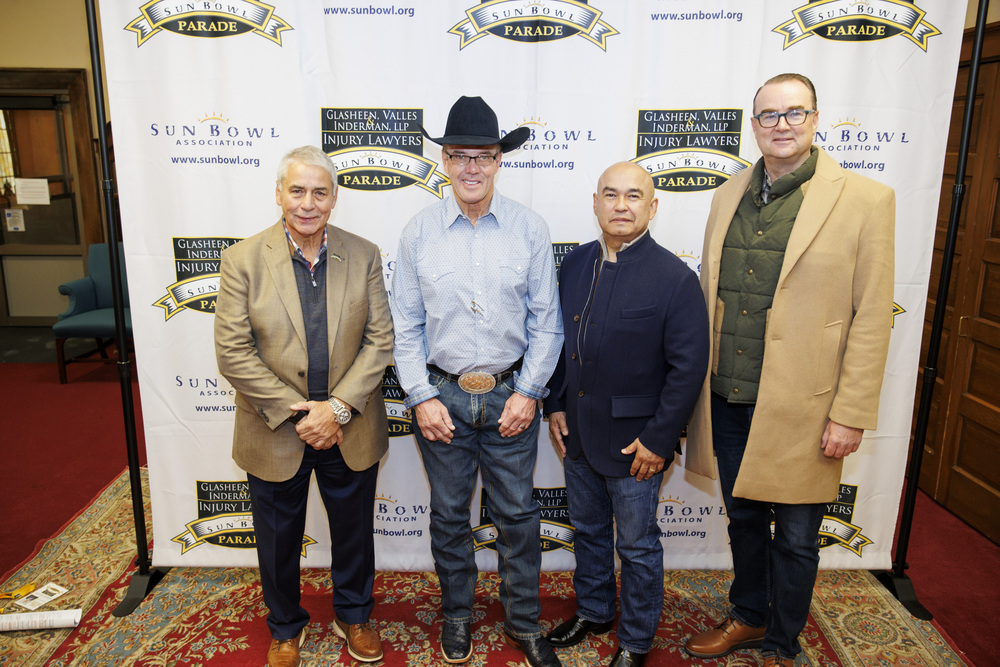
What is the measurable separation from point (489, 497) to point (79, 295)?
5115 mm

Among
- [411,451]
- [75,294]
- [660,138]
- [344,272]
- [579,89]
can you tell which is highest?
[579,89]

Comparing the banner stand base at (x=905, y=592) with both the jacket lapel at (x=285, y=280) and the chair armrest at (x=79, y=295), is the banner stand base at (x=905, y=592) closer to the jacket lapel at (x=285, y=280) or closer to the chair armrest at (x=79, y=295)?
the jacket lapel at (x=285, y=280)

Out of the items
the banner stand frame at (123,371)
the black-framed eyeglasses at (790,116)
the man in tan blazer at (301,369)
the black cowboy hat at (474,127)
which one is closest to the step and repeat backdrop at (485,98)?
the banner stand frame at (123,371)

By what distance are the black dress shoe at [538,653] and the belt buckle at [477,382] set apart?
96 cm

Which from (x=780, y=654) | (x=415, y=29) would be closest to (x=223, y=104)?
(x=415, y=29)

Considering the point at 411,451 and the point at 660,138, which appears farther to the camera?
the point at 411,451

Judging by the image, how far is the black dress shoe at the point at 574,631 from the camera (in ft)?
7.98

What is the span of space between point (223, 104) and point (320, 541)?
1.96 meters

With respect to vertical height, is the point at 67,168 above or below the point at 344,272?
above

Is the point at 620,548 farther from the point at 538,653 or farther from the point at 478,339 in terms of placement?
the point at 478,339

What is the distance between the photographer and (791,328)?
1979mm

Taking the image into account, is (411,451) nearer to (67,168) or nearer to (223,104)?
(223,104)

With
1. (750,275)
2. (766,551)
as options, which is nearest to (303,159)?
(750,275)

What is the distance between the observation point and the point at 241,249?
209cm
